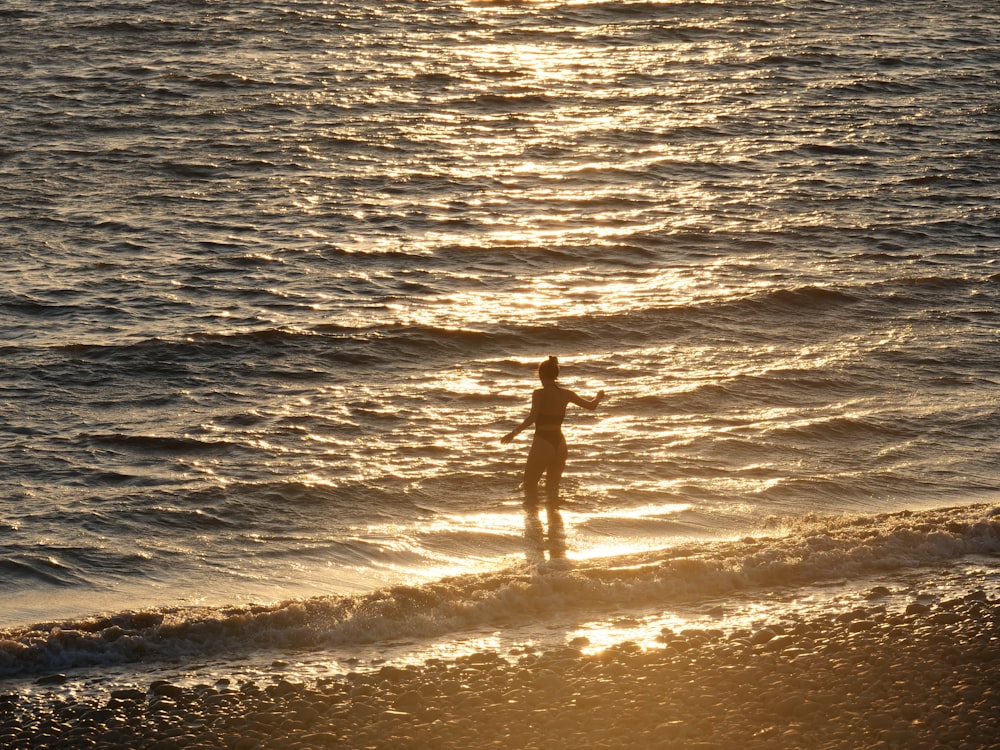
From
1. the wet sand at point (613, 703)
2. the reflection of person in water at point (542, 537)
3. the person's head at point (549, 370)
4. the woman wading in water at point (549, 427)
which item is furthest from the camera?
the woman wading in water at point (549, 427)

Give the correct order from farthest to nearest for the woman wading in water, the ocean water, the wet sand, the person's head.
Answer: the woman wading in water < the person's head < the ocean water < the wet sand

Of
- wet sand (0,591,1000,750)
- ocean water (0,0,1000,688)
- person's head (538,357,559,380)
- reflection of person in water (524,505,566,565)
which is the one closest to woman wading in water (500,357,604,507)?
person's head (538,357,559,380)

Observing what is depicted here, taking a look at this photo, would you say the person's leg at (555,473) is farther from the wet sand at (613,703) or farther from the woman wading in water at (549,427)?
the wet sand at (613,703)

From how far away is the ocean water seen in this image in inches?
416

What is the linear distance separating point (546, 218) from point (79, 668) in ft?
50.5

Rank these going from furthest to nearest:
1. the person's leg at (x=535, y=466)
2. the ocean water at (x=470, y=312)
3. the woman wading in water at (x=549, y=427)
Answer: the person's leg at (x=535, y=466)
the woman wading in water at (x=549, y=427)
the ocean water at (x=470, y=312)

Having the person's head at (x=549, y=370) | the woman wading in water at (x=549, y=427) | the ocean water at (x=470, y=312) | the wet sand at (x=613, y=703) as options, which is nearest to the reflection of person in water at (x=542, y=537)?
A: the ocean water at (x=470, y=312)

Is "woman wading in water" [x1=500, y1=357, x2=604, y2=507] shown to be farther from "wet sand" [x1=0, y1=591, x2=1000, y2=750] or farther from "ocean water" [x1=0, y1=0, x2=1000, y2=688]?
"wet sand" [x1=0, y1=591, x2=1000, y2=750]

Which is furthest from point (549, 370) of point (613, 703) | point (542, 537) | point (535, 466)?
point (613, 703)

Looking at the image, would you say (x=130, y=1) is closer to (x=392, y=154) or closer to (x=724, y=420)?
(x=392, y=154)

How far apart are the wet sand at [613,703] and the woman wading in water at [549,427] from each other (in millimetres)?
3238

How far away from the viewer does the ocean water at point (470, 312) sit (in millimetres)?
10578

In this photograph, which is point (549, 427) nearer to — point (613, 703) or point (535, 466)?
point (535, 466)

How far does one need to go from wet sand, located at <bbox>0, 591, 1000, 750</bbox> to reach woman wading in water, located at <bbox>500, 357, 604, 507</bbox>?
3.24m
